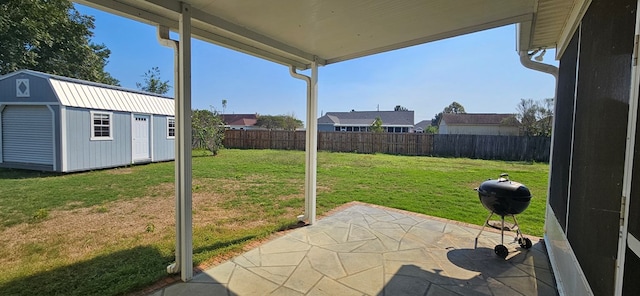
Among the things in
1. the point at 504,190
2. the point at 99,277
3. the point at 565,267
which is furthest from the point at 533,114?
the point at 99,277

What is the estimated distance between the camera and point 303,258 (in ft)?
9.89

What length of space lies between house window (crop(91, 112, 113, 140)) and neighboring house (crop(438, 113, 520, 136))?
25.5m

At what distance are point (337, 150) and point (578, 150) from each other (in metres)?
15.4

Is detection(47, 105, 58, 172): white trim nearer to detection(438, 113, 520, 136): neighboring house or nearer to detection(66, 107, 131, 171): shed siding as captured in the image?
detection(66, 107, 131, 171): shed siding

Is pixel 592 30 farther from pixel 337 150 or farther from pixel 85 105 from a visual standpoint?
pixel 337 150

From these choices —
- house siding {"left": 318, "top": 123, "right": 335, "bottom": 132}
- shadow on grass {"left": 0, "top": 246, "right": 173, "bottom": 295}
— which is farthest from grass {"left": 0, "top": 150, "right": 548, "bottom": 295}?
house siding {"left": 318, "top": 123, "right": 335, "bottom": 132}

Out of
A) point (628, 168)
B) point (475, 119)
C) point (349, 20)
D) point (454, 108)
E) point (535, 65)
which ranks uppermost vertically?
point (454, 108)

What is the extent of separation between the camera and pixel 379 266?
9.43ft

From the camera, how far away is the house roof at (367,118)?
29906mm

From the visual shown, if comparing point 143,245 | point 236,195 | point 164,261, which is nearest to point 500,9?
point 164,261

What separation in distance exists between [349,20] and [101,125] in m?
10.3

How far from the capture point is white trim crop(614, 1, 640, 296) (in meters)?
1.04

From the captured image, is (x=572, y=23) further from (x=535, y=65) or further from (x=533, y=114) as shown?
(x=533, y=114)

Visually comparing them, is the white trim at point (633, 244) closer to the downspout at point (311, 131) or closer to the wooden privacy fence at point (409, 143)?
the downspout at point (311, 131)
